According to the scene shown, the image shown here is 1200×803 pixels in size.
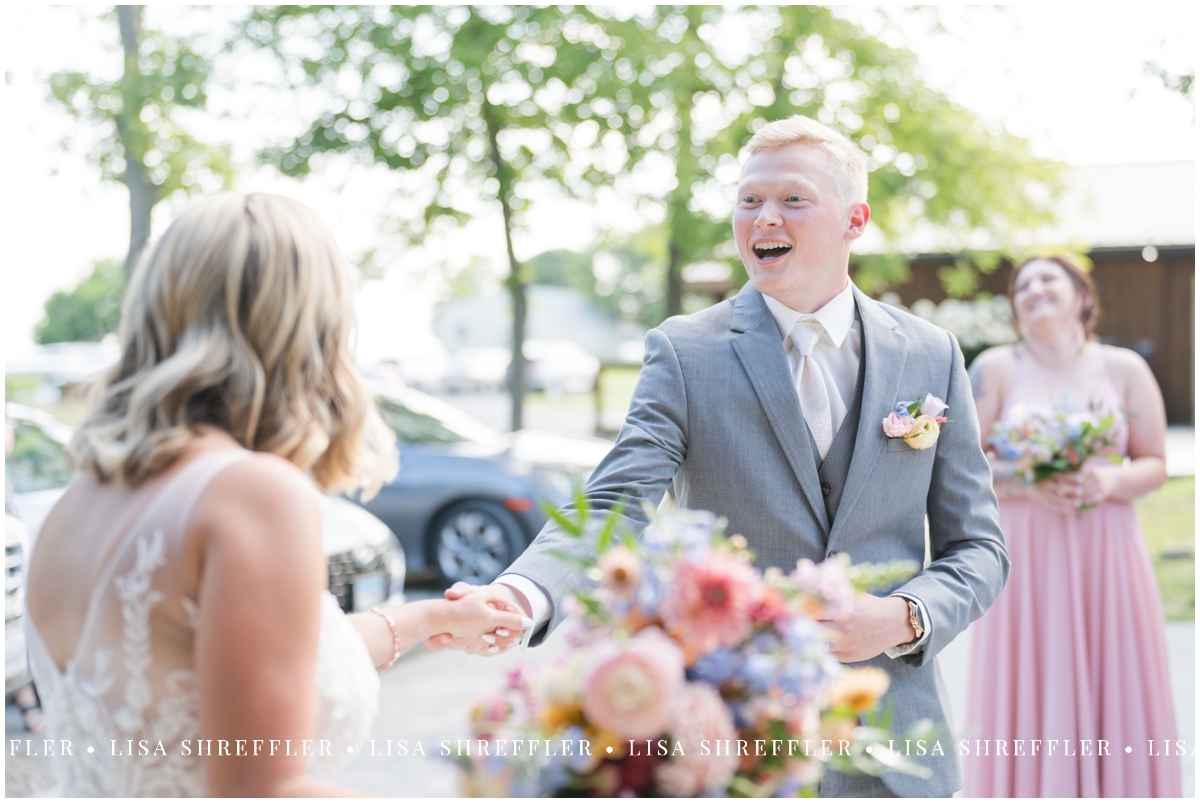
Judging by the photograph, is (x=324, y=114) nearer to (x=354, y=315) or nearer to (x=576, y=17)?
(x=576, y=17)

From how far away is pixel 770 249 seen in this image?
8.23 ft

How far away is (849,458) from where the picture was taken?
2383 millimetres

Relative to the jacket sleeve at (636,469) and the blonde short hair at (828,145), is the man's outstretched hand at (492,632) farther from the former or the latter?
the blonde short hair at (828,145)

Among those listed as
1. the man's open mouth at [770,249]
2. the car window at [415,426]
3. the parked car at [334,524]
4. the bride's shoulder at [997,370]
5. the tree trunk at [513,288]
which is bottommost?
the parked car at [334,524]

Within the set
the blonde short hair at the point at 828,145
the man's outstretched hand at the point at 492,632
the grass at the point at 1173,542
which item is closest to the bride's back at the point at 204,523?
the man's outstretched hand at the point at 492,632

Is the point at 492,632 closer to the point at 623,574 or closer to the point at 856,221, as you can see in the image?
the point at 623,574

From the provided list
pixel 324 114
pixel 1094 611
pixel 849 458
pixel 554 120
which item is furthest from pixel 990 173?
pixel 849 458

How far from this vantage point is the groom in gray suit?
7.55ft

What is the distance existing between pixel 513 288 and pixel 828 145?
1014 centimetres

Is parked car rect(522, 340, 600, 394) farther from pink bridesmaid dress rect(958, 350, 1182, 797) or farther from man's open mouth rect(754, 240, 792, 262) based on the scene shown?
man's open mouth rect(754, 240, 792, 262)

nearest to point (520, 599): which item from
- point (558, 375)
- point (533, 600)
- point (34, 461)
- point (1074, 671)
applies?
point (533, 600)

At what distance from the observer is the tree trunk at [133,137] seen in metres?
10.3

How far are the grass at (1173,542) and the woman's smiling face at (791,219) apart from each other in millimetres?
6093

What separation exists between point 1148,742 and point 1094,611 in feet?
1.87
